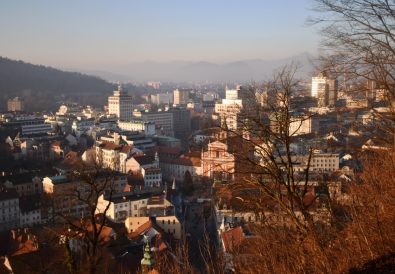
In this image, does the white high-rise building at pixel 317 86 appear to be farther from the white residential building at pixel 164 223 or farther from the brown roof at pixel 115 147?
the brown roof at pixel 115 147

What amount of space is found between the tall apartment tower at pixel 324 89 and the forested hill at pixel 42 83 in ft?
131

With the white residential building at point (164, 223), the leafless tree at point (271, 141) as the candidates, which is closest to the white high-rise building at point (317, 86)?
the leafless tree at point (271, 141)

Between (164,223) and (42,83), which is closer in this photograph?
(164,223)

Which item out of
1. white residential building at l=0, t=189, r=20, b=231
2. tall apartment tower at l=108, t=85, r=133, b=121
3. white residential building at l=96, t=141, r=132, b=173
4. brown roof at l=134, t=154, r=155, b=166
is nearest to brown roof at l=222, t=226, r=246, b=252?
white residential building at l=0, t=189, r=20, b=231

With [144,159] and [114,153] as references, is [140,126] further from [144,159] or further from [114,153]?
[144,159]

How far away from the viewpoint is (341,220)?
326cm

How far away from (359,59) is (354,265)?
1.22 metres

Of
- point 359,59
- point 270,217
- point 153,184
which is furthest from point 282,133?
point 153,184

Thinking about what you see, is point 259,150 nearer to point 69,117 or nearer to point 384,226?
point 384,226

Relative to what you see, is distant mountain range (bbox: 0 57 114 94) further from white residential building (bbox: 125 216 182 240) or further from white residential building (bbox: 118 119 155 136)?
white residential building (bbox: 125 216 182 240)

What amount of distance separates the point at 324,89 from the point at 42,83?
162 ft

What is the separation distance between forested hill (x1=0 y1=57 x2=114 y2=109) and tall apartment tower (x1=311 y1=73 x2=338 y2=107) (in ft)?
131

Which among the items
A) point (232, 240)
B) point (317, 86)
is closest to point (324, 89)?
point (317, 86)

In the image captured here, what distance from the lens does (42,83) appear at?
4969cm
